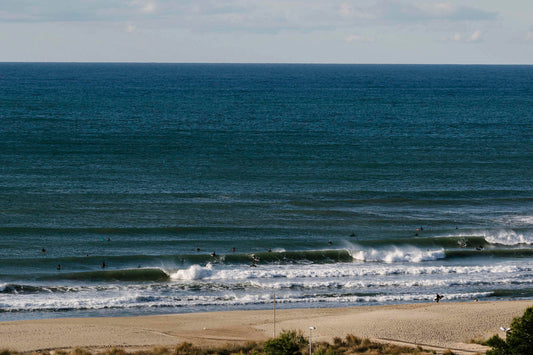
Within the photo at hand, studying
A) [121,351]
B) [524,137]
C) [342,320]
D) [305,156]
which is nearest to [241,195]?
[305,156]

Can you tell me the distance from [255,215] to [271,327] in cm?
2146

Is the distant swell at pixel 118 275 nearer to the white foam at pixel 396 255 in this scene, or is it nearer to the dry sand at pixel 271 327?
the dry sand at pixel 271 327

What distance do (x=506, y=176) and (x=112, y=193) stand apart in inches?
1622

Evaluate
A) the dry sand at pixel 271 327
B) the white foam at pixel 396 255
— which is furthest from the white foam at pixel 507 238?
the dry sand at pixel 271 327

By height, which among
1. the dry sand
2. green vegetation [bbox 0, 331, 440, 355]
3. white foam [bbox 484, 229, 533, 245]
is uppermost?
white foam [bbox 484, 229, 533, 245]

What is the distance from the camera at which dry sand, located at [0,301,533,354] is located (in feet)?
113

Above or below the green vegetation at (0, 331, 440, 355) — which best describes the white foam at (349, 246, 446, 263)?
above

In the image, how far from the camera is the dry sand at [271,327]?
34.4m

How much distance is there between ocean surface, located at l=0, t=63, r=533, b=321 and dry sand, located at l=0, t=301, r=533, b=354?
2272 millimetres

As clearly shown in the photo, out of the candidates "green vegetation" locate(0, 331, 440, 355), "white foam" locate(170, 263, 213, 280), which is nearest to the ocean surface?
"white foam" locate(170, 263, 213, 280)

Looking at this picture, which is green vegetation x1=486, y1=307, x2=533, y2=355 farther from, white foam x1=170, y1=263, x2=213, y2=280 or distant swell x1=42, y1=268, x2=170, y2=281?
distant swell x1=42, y1=268, x2=170, y2=281

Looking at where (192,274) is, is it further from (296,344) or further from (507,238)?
(507,238)

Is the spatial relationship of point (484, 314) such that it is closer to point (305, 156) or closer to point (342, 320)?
point (342, 320)

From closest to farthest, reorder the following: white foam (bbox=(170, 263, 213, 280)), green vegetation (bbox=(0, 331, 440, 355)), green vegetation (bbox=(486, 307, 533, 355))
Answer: green vegetation (bbox=(486, 307, 533, 355)), green vegetation (bbox=(0, 331, 440, 355)), white foam (bbox=(170, 263, 213, 280))
